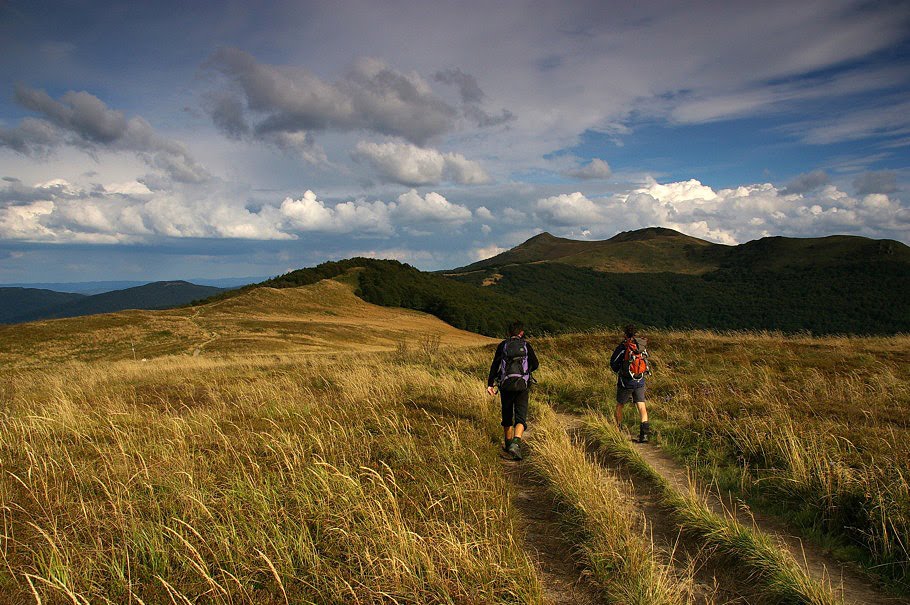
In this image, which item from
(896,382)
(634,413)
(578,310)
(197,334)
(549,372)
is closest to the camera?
(634,413)

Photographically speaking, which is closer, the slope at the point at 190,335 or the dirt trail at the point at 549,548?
the dirt trail at the point at 549,548

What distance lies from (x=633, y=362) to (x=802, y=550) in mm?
4910

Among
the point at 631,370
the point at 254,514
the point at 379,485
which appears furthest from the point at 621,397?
the point at 254,514

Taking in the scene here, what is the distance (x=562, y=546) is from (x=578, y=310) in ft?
649

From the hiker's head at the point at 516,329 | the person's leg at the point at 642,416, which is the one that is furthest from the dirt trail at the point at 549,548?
the person's leg at the point at 642,416

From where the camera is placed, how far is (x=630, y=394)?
9.22 m

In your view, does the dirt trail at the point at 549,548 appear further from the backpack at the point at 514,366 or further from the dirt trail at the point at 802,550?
the backpack at the point at 514,366

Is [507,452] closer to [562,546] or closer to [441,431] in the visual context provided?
[441,431]

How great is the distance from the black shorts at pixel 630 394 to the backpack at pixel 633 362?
0.75 feet

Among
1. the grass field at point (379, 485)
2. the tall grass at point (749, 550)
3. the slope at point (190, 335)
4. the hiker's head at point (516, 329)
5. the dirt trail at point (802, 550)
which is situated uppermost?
the hiker's head at point (516, 329)

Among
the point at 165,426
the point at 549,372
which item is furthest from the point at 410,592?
the point at 549,372

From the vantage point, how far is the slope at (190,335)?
1292 inches

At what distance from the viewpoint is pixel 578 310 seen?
194 m

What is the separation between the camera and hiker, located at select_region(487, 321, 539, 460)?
24.7 feet
